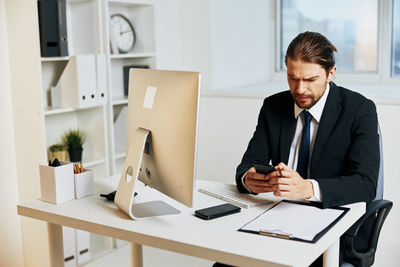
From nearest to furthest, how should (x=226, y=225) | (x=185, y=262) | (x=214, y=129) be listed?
1. (x=226, y=225)
2. (x=185, y=262)
3. (x=214, y=129)

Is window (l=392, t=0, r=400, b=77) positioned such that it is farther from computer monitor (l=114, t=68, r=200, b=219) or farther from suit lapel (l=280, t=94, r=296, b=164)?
computer monitor (l=114, t=68, r=200, b=219)

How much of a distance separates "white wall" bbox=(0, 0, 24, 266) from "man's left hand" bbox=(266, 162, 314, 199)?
1881 millimetres

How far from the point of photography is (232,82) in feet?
13.3

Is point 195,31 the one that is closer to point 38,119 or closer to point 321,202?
point 38,119

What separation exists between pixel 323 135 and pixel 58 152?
179cm

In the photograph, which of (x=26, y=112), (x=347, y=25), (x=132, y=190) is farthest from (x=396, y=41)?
(x=132, y=190)

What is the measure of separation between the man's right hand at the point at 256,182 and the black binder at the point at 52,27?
1592 millimetres

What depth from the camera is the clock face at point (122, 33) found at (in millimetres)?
3625

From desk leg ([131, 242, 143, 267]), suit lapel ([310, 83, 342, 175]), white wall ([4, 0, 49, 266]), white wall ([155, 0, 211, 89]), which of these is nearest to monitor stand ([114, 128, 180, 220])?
desk leg ([131, 242, 143, 267])

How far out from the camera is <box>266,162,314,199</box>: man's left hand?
1800 mm

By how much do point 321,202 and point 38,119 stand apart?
70.9 inches

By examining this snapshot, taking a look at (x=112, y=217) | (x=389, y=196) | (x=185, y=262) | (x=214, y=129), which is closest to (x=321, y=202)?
(x=112, y=217)

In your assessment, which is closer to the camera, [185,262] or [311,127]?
[311,127]

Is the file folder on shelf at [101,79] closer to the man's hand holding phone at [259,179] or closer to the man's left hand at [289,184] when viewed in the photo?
the man's hand holding phone at [259,179]
